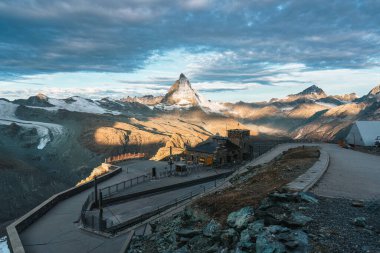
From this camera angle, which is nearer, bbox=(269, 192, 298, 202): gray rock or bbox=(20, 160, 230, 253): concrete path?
bbox=(269, 192, 298, 202): gray rock

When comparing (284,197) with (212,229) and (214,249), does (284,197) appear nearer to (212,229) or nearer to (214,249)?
(212,229)

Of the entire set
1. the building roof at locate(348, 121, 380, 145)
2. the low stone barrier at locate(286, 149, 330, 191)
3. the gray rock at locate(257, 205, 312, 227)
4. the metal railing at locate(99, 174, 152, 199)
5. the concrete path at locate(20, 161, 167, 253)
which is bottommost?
the concrete path at locate(20, 161, 167, 253)

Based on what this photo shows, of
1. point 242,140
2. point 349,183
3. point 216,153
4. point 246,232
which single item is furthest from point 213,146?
point 246,232

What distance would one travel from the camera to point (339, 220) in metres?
11.0

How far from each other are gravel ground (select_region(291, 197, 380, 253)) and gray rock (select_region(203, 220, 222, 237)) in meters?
2.86

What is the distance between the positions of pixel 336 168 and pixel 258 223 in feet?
47.9

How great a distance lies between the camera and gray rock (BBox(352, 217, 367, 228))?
10633 millimetres

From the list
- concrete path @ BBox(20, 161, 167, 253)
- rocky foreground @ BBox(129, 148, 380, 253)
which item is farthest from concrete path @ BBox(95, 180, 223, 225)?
rocky foreground @ BBox(129, 148, 380, 253)

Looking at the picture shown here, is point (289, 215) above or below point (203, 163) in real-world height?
above

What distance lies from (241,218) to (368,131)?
48184 millimetres

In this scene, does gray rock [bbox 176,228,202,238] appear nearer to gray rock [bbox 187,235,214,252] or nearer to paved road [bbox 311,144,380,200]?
gray rock [bbox 187,235,214,252]

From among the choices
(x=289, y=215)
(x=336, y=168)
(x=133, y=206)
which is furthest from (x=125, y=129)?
(x=289, y=215)

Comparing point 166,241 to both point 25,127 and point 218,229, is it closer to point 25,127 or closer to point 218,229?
point 218,229

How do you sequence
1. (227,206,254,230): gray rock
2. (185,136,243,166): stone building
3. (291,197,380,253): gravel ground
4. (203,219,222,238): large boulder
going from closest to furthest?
(291,197,380,253): gravel ground < (227,206,254,230): gray rock < (203,219,222,238): large boulder < (185,136,243,166): stone building
